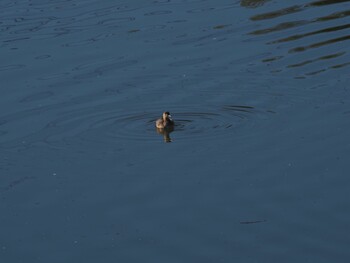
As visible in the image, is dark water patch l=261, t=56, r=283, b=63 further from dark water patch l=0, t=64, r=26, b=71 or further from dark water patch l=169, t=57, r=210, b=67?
dark water patch l=0, t=64, r=26, b=71

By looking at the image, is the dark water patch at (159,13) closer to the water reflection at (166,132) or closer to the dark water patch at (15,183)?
Answer: the water reflection at (166,132)

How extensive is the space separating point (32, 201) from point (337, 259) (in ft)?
15.5

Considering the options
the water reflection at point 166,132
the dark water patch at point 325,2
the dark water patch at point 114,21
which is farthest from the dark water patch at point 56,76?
the dark water patch at point 325,2

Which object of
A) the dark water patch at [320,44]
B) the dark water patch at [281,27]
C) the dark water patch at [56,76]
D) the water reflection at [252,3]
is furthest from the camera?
the water reflection at [252,3]

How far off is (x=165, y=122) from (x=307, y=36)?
6.04 meters

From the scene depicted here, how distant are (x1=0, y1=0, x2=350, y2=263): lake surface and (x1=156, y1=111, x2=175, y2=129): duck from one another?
0.46 feet

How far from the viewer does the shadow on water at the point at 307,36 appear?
72.6 feet

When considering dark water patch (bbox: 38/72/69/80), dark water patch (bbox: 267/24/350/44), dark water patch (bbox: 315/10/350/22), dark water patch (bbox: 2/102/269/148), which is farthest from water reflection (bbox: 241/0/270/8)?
dark water patch (bbox: 2/102/269/148)

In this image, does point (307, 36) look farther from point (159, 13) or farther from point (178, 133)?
point (178, 133)

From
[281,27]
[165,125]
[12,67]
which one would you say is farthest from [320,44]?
[12,67]

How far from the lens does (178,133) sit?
19141mm

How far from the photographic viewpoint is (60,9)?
28188mm

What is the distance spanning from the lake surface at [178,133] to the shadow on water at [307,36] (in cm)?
4

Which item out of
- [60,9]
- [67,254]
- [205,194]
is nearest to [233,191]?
[205,194]
